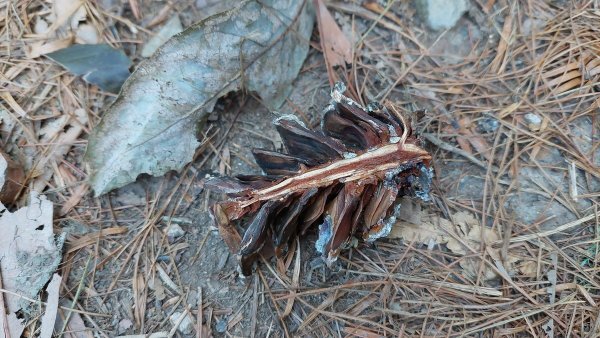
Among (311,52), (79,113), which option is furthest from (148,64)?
(311,52)

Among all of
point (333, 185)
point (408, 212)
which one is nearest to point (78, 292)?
point (333, 185)

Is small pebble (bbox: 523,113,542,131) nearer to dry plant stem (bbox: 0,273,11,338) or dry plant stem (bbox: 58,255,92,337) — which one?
dry plant stem (bbox: 58,255,92,337)

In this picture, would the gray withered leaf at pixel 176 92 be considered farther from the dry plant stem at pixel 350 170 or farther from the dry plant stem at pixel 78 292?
the dry plant stem at pixel 350 170

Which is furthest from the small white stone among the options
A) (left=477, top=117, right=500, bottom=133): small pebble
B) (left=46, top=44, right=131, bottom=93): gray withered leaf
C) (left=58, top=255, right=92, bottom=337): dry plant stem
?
(left=58, top=255, right=92, bottom=337): dry plant stem

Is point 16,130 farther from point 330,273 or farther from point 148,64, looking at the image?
point 330,273

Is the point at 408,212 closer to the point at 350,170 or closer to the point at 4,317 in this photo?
→ the point at 350,170
